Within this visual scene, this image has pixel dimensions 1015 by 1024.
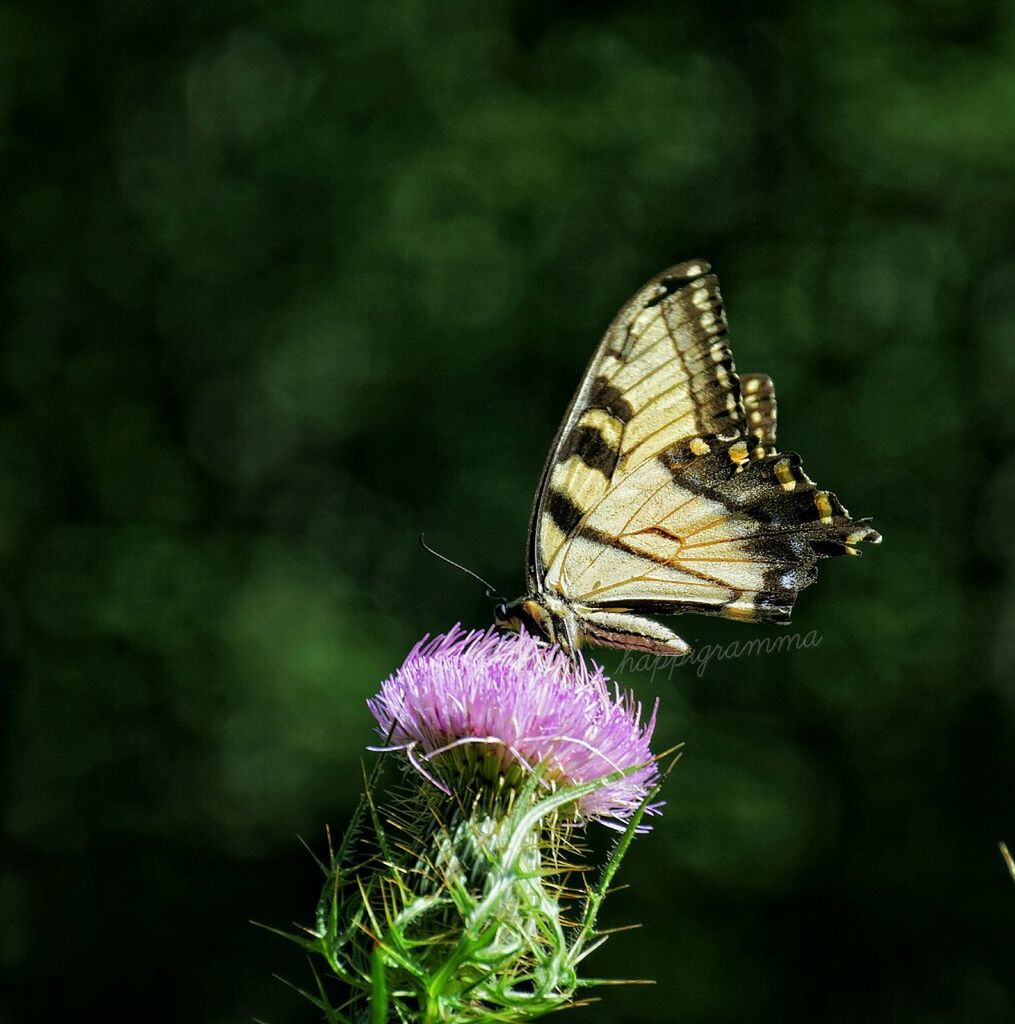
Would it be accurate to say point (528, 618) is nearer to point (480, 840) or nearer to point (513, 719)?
point (513, 719)

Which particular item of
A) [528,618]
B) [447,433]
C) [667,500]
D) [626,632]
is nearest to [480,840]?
[528,618]

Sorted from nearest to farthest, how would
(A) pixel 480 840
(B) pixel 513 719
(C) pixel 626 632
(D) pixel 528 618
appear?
(A) pixel 480 840, (B) pixel 513 719, (D) pixel 528 618, (C) pixel 626 632

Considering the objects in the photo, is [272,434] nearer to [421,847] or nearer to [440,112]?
[440,112]

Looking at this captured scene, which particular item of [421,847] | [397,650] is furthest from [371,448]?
[421,847]

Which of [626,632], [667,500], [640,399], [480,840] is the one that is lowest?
[480,840]

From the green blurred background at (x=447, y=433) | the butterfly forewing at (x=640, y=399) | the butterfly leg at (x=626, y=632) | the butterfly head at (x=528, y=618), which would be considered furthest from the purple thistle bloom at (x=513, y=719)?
the green blurred background at (x=447, y=433)

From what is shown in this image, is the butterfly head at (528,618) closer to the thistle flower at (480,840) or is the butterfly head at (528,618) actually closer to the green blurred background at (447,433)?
the thistle flower at (480,840)
